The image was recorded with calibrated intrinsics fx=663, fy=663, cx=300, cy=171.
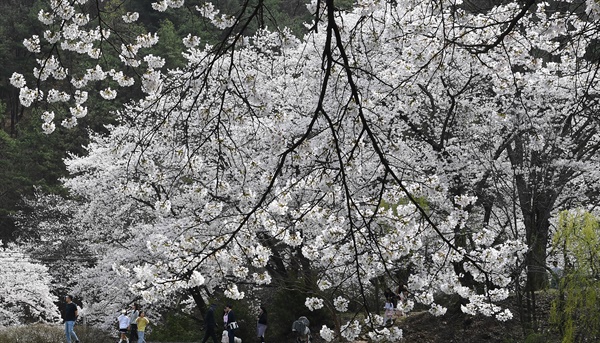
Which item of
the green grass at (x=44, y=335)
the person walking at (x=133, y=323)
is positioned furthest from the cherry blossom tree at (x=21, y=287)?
the person walking at (x=133, y=323)

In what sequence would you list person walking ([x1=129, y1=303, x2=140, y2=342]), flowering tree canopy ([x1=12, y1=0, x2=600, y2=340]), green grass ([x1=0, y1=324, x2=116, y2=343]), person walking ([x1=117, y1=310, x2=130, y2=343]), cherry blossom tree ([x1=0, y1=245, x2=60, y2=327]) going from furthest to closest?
cherry blossom tree ([x1=0, y1=245, x2=60, y2=327]), green grass ([x1=0, y1=324, x2=116, y2=343]), person walking ([x1=129, y1=303, x2=140, y2=342]), person walking ([x1=117, y1=310, x2=130, y2=343]), flowering tree canopy ([x1=12, y1=0, x2=600, y2=340])

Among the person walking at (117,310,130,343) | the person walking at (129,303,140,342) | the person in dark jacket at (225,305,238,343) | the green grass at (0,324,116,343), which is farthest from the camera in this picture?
the green grass at (0,324,116,343)

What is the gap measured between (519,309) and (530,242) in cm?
133

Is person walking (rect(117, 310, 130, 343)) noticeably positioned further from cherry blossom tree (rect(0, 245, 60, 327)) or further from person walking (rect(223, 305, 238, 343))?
cherry blossom tree (rect(0, 245, 60, 327))

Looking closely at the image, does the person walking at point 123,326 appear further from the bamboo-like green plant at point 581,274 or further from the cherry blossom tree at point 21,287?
the cherry blossom tree at point 21,287

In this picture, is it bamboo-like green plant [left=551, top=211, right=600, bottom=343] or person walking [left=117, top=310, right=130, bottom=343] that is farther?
person walking [left=117, top=310, right=130, bottom=343]

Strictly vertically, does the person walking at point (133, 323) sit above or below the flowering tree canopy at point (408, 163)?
below

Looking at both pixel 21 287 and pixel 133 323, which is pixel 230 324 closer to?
pixel 133 323

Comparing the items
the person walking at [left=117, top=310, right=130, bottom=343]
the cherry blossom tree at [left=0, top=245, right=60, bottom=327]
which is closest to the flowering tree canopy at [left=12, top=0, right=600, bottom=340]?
the person walking at [left=117, top=310, right=130, bottom=343]

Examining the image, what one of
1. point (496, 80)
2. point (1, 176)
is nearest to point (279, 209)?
point (496, 80)

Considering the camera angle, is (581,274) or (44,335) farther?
(44,335)

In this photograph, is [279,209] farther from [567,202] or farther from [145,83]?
[567,202]

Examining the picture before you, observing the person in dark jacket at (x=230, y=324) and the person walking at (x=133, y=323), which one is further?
the person walking at (x=133, y=323)

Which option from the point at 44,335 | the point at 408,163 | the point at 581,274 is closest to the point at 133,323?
the point at 44,335
